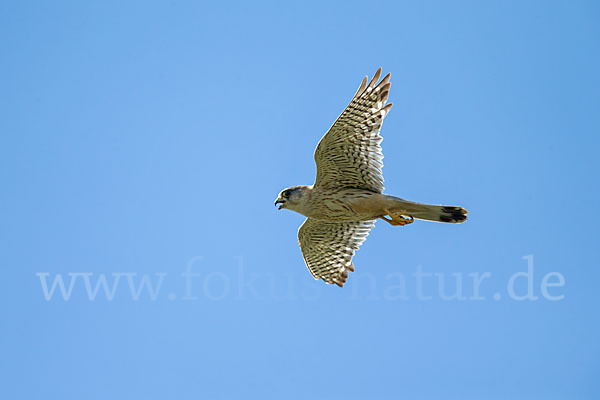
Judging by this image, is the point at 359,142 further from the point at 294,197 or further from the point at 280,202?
the point at 280,202

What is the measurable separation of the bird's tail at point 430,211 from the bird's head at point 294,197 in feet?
4.06

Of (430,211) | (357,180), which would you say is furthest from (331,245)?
(430,211)

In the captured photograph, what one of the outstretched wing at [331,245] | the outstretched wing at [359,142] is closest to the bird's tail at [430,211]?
the outstretched wing at [359,142]

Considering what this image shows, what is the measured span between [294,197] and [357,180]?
92 centimetres

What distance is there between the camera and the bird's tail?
9227mm

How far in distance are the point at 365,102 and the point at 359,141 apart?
0.53 meters

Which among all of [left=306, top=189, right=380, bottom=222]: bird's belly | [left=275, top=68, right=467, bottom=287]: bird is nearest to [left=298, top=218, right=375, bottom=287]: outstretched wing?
[left=275, top=68, right=467, bottom=287]: bird

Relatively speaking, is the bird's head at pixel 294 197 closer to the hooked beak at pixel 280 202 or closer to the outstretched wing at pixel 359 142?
the hooked beak at pixel 280 202

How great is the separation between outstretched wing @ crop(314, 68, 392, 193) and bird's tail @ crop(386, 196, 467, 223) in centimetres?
45

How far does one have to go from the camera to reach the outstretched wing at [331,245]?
1073cm

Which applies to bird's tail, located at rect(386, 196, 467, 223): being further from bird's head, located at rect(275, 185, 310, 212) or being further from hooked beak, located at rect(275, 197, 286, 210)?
hooked beak, located at rect(275, 197, 286, 210)

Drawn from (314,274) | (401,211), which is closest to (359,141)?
(401,211)

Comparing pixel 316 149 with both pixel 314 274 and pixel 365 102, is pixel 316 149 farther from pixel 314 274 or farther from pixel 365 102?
pixel 314 274

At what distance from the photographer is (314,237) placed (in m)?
10.9
